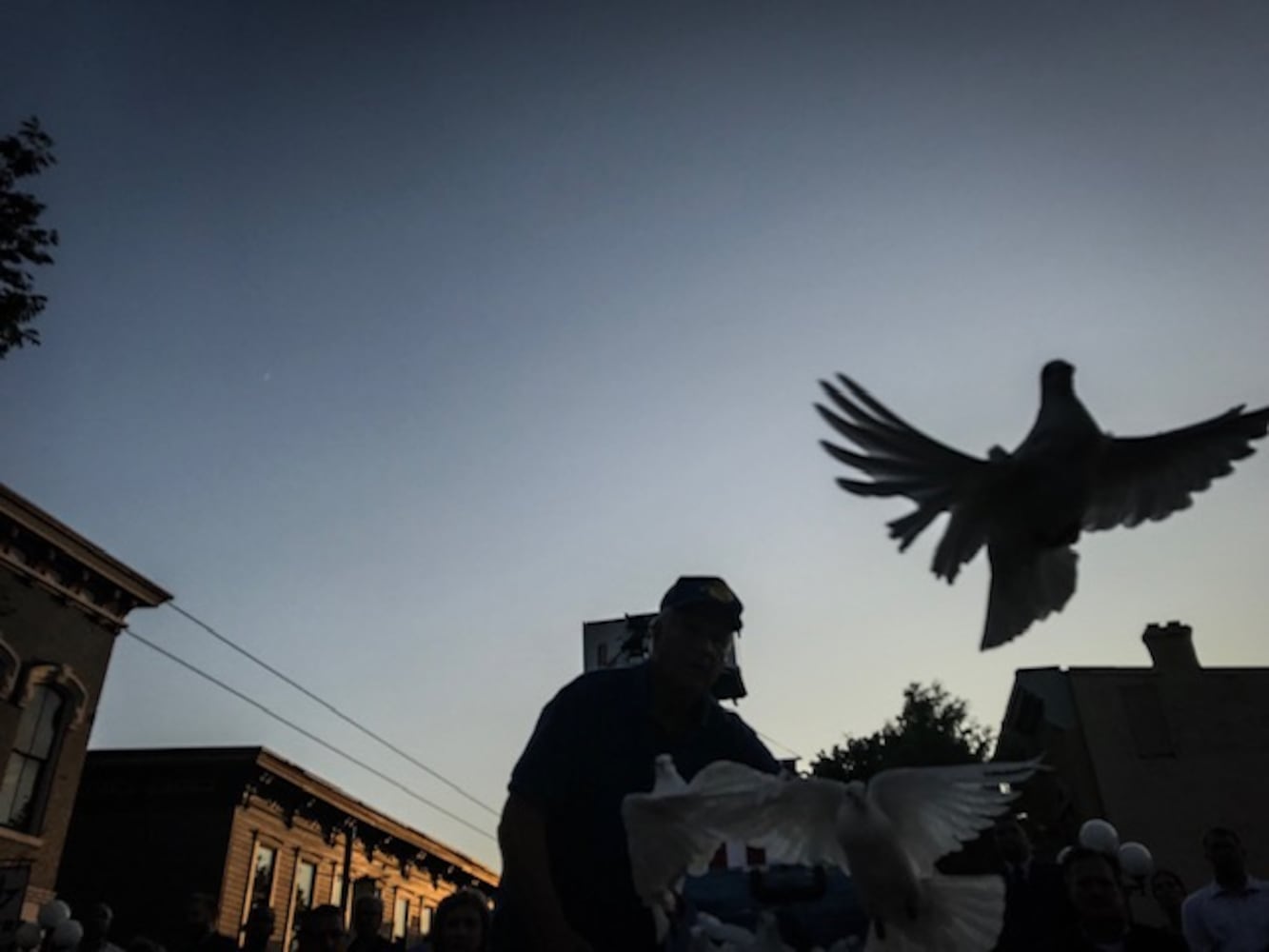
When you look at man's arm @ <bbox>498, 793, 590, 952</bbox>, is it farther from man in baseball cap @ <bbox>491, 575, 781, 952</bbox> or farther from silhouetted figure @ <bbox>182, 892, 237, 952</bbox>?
silhouetted figure @ <bbox>182, 892, 237, 952</bbox>

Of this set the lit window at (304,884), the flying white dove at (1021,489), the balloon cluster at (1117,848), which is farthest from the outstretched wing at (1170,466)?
the lit window at (304,884)

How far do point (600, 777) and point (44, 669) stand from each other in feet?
57.1

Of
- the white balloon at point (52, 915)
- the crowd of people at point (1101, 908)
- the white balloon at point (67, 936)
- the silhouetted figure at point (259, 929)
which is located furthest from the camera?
the white balloon at point (52, 915)

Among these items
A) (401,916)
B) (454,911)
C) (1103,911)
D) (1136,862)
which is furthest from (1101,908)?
(401,916)

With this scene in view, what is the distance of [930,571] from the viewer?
2.84 m

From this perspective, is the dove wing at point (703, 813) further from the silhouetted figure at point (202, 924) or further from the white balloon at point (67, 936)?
the white balloon at point (67, 936)

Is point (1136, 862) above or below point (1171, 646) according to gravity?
below

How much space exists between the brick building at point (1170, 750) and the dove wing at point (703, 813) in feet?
75.2

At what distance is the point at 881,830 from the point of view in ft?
6.89

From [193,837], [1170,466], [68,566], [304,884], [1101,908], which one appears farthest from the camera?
[304,884]

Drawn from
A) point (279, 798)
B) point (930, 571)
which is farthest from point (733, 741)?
point (279, 798)

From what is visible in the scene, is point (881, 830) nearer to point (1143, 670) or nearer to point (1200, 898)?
Result: point (1200, 898)

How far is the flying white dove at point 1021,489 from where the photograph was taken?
2.47 meters

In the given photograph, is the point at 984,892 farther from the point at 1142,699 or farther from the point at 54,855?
the point at 1142,699
